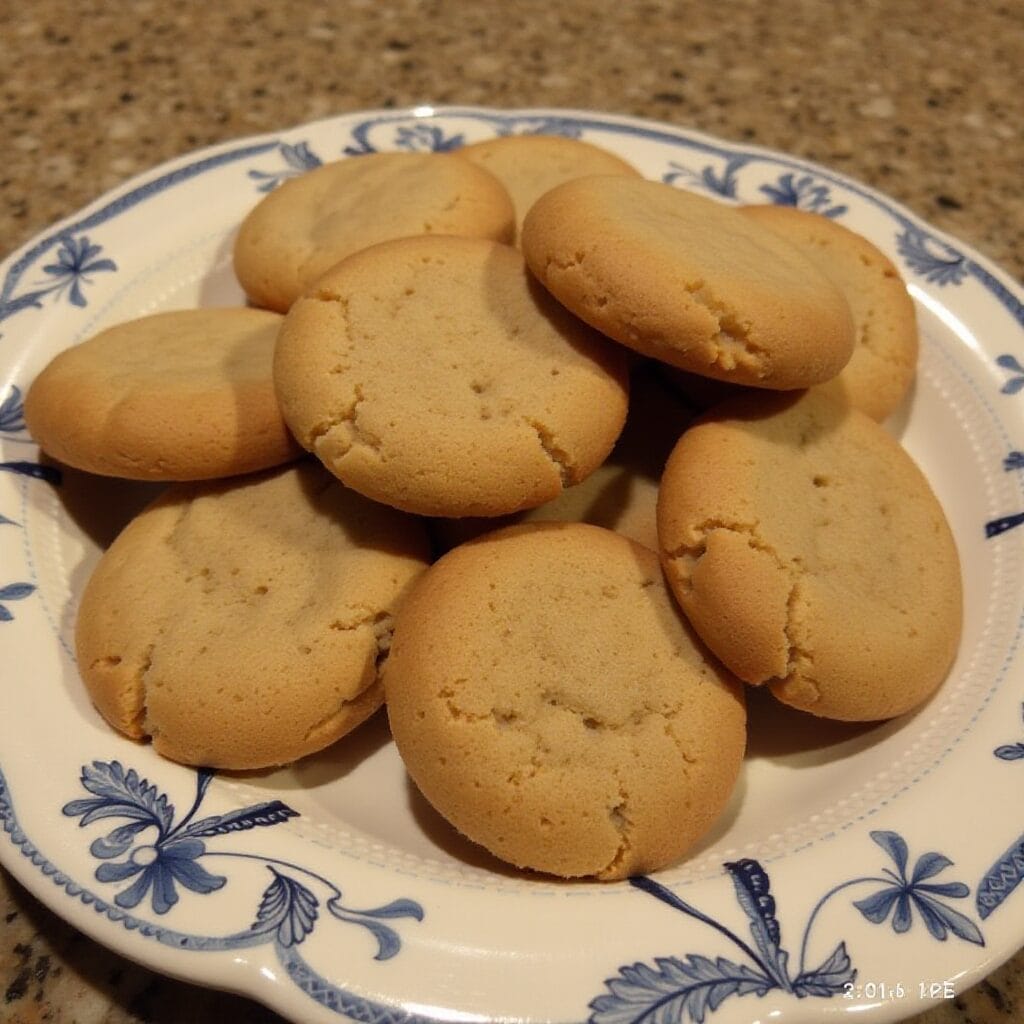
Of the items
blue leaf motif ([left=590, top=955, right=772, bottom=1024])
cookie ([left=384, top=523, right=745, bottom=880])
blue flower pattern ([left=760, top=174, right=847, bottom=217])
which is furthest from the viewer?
blue flower pattern ([left=760, top=174, right=847, bottom=217])

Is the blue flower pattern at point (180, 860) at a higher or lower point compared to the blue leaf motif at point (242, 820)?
higher

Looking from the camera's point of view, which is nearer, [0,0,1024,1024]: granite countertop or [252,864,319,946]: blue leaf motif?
Result: [252,864,319,946]: blue leaf motif

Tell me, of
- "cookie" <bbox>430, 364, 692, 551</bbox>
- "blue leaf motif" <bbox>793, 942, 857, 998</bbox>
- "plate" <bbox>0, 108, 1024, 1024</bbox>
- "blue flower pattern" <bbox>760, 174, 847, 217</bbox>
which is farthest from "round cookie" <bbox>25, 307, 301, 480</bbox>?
"blue flower pattern" <bbox>760, 174, 847, 217</bbox>

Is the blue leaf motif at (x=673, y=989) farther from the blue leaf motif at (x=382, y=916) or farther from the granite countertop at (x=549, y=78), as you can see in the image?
the granite countertop at (x=549, y=78)

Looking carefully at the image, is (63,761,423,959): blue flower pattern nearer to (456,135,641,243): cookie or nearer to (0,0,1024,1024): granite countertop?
(456,135,641,243): cookie

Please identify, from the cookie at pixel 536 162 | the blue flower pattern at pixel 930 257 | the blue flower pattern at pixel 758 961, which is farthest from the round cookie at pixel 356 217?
the blue flower pattern at pixel 758 961

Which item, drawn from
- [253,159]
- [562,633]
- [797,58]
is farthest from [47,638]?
[797,58]
